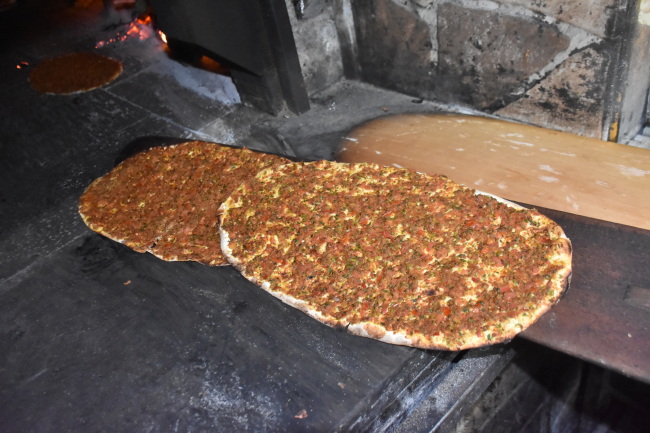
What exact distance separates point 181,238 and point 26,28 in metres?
5.49

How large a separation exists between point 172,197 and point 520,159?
2451 millimetres

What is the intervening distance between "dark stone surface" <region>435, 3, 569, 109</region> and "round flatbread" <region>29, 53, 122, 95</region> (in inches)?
136

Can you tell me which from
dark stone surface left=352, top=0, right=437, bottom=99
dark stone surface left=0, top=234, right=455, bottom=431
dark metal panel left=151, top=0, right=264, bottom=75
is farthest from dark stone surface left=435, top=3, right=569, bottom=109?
dark stone surface left=0, top=234, right=455, bottom=431

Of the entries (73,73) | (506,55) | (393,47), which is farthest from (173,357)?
(73,73)

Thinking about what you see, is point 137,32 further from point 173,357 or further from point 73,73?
point 173,357

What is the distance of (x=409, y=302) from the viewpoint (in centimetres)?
213

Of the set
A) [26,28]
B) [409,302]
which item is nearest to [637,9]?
[409,302]

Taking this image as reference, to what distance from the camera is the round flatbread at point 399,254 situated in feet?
6.75

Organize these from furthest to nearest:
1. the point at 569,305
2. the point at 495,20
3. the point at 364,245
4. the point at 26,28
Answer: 1. the point at 26,28
2. the point at 495,20
3. the point at 364,245
4. the point at 569,305

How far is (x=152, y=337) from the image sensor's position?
2.39m

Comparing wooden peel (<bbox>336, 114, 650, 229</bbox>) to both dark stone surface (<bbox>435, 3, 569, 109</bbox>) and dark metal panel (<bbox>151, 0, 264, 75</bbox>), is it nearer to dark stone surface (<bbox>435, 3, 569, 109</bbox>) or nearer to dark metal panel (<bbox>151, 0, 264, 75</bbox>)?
dark stone surface (<bbox>435, 3, 569, 109</bbox>)

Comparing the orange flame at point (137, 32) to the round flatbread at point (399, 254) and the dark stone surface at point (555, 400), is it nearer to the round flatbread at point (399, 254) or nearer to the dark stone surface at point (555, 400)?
the round flatbread at point (399, 254)

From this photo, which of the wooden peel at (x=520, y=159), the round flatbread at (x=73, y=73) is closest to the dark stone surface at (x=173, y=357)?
the wooden peel at (x=520, y=159)

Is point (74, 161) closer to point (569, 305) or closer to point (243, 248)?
point (243, 248)
